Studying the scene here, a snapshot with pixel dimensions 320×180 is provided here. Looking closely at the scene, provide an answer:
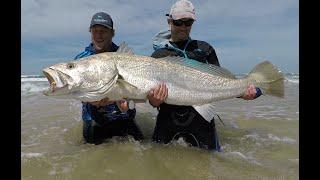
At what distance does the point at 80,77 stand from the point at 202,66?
1552 millimetres

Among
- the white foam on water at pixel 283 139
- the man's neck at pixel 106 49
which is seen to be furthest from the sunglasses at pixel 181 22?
the white foam on water at pixel 283 139

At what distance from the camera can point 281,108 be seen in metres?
11.0

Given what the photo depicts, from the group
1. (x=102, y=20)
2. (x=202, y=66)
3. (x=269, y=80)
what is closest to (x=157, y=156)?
(x=202, y=66)

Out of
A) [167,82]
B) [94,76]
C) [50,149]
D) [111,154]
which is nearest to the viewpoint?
[94,76]

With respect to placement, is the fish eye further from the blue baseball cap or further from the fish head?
the blue baseball cap

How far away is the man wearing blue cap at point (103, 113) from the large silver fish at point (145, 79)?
1.12m

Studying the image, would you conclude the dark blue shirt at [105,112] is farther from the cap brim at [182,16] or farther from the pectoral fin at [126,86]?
the pectoral fin at [126,86]

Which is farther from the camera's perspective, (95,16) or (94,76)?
(95,16)

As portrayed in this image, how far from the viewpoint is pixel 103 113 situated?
237 inches

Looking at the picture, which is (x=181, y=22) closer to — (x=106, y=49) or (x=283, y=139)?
(x=106, y=49)

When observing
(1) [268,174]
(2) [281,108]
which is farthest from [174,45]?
(2) [281,108]
